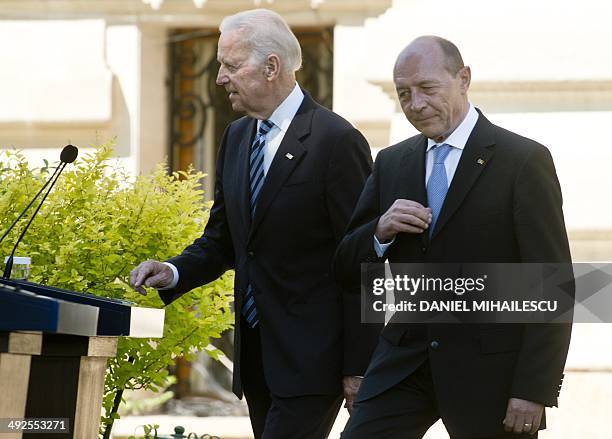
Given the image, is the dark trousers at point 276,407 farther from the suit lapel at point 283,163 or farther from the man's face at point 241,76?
the man's face at point 241,76

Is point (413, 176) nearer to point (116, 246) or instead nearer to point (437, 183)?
point (437, 183)

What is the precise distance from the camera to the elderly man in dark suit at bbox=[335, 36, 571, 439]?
3.93 m

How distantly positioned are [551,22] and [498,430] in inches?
145

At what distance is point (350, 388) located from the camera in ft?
15.0

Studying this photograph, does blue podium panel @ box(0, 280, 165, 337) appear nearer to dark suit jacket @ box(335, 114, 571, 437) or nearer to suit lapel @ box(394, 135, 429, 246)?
dark suit jacket @ box(335, 114, 571, 437)

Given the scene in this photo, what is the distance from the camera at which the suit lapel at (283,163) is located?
15.5 feet

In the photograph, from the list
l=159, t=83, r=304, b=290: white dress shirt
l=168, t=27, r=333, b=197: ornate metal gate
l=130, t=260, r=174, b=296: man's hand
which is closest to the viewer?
l=130, t=260, r=174, b=296: man's hand

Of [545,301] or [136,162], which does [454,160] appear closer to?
[545,301]

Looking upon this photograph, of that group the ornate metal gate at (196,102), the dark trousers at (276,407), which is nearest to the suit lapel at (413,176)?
the dark trousers at (276,407)

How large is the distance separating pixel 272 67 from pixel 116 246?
1.34 metres

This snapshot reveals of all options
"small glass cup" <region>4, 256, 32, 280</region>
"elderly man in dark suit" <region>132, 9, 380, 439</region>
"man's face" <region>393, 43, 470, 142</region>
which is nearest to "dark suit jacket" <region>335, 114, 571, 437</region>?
"man's face" <region>393, 43, 470, 142</region>

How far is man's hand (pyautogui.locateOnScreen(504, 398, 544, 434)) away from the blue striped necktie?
114 centimetres

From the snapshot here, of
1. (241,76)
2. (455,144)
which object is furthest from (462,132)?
(241,76)

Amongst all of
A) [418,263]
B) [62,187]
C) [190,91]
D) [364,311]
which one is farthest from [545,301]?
[190,91]
